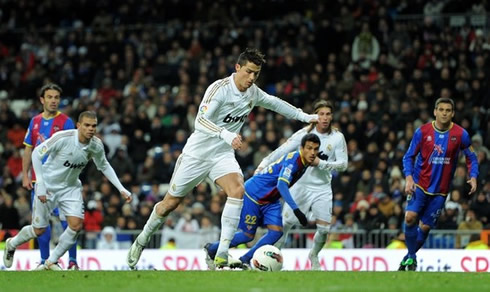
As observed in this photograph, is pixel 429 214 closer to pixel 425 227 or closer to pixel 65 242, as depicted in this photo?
pixel 425 227

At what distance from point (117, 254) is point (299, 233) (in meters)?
3.77

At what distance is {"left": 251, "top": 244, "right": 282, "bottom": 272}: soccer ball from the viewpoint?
46.8 ft

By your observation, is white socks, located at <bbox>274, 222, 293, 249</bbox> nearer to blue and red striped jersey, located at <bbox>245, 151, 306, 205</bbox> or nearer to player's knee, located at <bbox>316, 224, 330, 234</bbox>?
player's knee, located at <bbox>316, 224, 330, 234</bbox>

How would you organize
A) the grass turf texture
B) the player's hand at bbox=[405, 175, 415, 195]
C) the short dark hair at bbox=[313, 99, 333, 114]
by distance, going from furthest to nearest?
1. the short dark hair at bbox=[313, 99, 333, 114]
2. the player's hand at bbox=[405, 175, 415, 195]
3. the grass turf texture

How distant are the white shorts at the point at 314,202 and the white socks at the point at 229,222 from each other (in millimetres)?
3241

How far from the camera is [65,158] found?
51.4 feet

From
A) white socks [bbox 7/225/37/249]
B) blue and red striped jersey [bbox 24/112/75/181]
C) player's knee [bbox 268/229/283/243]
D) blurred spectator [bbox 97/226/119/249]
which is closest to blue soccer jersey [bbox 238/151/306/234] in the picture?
player's knee [bbox 268/229/283/243]

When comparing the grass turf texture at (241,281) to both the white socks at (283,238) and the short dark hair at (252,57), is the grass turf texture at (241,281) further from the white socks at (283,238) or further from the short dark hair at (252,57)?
the white socks at (283,238)

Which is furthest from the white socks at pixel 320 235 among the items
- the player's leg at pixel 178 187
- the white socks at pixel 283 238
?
the player's leg at pixel 178 187

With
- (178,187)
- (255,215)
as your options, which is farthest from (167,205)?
(255,215)

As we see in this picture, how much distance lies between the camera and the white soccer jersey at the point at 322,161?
53.0ft

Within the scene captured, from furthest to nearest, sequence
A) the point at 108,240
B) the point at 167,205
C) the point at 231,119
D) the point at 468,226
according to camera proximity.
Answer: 1. the point at 108,240
2. the point at 468,226
3. the point at 167,205
4. the point at 231,119

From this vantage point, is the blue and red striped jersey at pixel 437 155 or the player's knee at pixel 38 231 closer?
the blue and red striped jersey at pixel 437 155

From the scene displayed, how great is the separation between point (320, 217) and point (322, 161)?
112 cm
